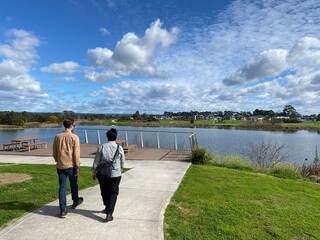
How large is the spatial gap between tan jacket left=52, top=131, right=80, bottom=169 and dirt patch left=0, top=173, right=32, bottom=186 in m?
3.10

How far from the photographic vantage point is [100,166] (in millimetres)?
4871

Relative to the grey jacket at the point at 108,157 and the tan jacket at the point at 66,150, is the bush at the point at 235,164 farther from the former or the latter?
the tan jacket at the point at 66,150

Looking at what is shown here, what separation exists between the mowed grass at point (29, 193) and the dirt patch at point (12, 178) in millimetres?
211

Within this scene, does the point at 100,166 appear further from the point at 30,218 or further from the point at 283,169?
the point at 283,169

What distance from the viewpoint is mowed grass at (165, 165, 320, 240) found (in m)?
4.70

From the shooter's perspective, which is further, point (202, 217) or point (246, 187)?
point (246, 187)

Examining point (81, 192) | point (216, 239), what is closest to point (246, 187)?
point (216, 239)

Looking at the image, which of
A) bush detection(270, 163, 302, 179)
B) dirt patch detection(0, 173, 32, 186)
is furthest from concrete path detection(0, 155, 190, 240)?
bush detection(270, 163, 302, 179)

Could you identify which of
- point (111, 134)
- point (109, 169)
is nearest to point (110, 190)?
point (109, 169)

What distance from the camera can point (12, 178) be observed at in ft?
26.0

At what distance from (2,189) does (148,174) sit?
4.11m

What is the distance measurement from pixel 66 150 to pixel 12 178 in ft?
12.6

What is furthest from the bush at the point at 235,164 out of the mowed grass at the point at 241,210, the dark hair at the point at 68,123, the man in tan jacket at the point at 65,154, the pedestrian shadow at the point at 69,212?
the dark hair at the point at 68,123

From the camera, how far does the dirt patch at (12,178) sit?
24.7ft
